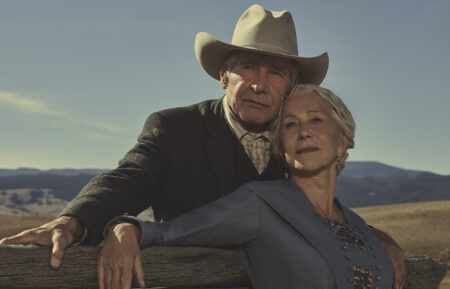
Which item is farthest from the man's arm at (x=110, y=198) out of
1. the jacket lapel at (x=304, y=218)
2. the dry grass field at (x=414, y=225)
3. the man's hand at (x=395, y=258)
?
the dry grass field at (x=414, y=225)

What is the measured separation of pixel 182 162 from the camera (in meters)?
3.46

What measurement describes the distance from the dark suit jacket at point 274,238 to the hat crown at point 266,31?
3.79ft

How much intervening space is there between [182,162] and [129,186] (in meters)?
0.55

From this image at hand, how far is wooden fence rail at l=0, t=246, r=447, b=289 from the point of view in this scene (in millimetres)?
2188

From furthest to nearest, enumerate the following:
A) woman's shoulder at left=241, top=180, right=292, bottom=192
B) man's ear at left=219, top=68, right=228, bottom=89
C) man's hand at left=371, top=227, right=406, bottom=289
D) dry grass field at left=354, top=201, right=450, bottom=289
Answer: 1. dry grass field at left=354, top=201, right=450, bottom=289
2. man's ear at left=219, top=68, right=228, bottom=89
3. man's hand at left=371, top=227, right=406, bottom=289
4. woman's shoulder at left=241, top=180, right=292, bottom=192

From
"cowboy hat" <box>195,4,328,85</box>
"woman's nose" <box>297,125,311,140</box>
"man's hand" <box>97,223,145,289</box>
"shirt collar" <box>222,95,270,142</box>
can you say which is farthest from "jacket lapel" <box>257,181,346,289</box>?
"cowboy hat" <box>195,4,328,85</box>

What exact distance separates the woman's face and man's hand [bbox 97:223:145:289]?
98 cm

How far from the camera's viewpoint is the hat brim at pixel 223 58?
3.62 m

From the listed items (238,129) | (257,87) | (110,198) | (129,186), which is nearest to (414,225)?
(238,129)

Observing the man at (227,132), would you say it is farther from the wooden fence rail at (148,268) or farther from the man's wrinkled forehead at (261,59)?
the wooden fence rail at (148,268)

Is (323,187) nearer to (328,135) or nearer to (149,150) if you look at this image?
(328,135)

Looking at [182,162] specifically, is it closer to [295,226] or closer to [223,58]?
[223,58]

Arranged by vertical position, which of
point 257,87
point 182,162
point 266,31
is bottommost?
point 182,162

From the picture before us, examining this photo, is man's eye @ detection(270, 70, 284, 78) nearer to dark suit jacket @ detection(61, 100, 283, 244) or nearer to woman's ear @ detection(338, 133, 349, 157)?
dark suit jacket @ detection(61, 100, 283, 244)
